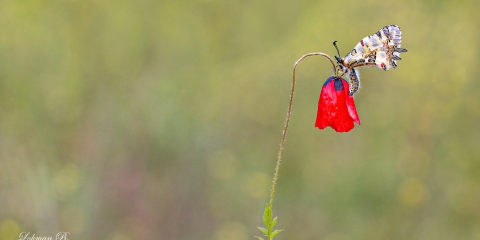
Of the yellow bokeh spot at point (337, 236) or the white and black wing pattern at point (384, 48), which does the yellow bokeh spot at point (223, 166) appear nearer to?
the yellow bokeh spot at point (337, 236)

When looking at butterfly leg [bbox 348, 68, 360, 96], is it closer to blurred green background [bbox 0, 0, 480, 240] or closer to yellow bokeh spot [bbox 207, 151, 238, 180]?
blurred green background [bbox 0, 0, 480, 240]

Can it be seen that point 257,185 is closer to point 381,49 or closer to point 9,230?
point 9,230

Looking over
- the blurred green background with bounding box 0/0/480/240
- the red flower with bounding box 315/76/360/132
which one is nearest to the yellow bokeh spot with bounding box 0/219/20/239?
Answer: the blurred green background with bounding box 0/0/480/240

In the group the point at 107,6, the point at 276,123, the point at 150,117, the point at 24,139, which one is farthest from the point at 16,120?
the point at 276,123

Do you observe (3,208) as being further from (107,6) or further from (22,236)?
(107,6)

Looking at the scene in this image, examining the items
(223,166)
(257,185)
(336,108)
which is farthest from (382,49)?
(223,166)

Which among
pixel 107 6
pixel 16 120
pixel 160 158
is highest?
pixel 107 6
